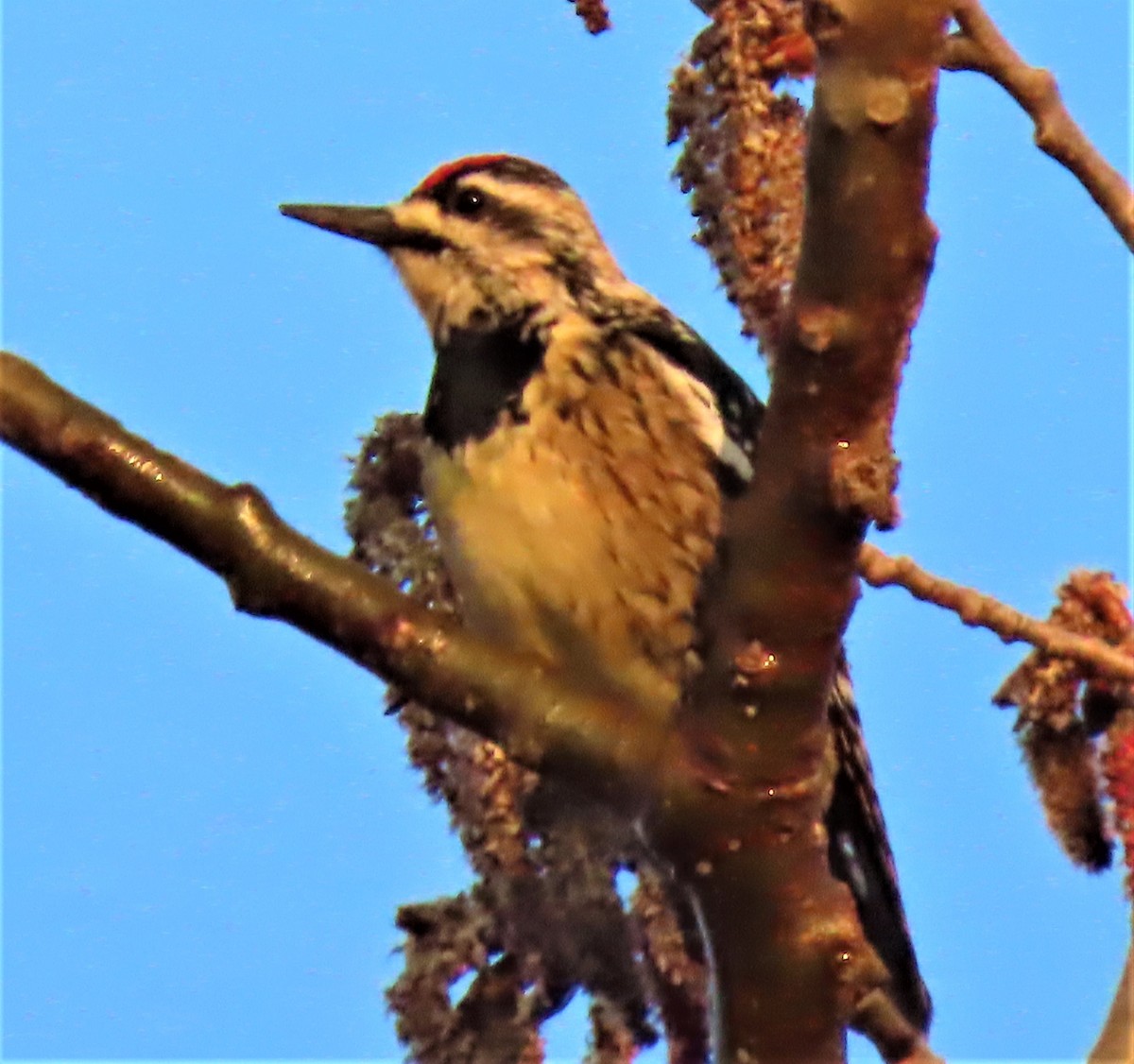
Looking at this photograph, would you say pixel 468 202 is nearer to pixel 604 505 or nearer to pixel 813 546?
pixel 604 505

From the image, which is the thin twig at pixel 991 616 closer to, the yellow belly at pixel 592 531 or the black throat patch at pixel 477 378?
the yellow belly at pixel 592 531

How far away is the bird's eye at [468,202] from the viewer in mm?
3152

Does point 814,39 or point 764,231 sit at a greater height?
point 764,231

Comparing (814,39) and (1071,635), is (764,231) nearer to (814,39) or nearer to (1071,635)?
(1071,635)

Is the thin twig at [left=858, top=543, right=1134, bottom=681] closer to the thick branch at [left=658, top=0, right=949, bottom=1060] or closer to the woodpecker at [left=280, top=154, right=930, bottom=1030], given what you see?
the thick branch at [left=658, top=0, right=949, bottom=1060]

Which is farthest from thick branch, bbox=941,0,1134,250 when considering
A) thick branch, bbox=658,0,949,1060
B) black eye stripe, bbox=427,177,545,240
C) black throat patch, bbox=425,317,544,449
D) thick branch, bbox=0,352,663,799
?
black eye stripe, bbox=427,177,545,240

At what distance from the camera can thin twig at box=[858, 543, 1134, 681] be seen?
1.90 m

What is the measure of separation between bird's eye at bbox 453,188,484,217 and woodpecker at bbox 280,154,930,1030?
355 mm

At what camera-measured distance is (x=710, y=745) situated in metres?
1.67

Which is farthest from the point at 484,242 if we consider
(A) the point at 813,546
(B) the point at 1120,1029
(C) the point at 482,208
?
(B) the point at 1120,1029

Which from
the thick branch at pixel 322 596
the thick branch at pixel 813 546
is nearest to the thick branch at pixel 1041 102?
the thick branch at pixel 813 546

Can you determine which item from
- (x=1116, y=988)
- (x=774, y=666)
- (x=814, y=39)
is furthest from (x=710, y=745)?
(x=814, y=39)

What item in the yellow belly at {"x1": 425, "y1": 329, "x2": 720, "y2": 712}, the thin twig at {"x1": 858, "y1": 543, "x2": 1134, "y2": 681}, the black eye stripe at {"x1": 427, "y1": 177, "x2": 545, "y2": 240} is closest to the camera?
the thin twig at {"x1": 858, "y1": 543, "x2": 1134, "y2": 681}

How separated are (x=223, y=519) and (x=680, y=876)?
0.54 meters
